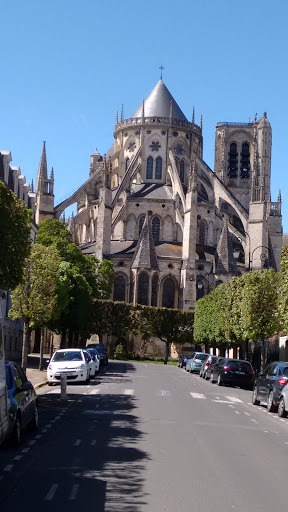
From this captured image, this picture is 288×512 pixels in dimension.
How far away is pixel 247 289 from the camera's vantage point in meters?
40.8

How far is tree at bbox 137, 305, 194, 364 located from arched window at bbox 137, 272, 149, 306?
554 cm

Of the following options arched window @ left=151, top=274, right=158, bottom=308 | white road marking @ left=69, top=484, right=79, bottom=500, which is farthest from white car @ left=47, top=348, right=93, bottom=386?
arched window @ left=151, top=274, right=158, bottom=308

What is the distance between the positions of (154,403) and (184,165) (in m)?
72.8

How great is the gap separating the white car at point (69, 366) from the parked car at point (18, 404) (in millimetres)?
12951

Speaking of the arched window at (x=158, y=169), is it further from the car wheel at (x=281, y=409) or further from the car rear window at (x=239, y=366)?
the car wheel at (x=281, y=409)

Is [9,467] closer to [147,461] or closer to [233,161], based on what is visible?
[147,461]

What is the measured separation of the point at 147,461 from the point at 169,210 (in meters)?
76.1

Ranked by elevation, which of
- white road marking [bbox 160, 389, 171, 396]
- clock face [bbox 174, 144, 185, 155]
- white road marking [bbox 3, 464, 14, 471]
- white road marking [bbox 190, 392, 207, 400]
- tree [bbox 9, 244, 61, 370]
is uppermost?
clock face [bbox 174, 144, 185, 155]

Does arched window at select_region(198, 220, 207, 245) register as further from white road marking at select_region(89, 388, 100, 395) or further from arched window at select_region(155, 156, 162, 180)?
white road marking at select_region(89, 388, 100, 395)

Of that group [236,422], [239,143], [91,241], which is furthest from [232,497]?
[239,143]

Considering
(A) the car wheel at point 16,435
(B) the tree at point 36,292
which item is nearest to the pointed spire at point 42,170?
(B) the tree at point 36,292

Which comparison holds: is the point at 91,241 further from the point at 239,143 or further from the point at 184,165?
the point at 239,143

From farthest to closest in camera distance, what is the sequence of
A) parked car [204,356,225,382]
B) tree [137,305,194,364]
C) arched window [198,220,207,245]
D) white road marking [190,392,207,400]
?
1. arched window [198,220,207,245]
2. tree [137,305,194,364]
3. parked car [204,356,225,382]
4. white road marking [190,392,207,400]

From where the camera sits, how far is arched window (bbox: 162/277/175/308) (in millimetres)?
80312
